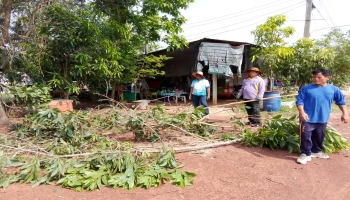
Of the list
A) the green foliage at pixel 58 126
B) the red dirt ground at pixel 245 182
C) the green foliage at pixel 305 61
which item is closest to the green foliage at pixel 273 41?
the green foliage at pixel 305 61

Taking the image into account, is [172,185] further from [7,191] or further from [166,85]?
[166,85]

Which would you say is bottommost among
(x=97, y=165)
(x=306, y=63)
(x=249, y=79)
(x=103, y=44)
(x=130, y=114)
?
(x=97, y=165)

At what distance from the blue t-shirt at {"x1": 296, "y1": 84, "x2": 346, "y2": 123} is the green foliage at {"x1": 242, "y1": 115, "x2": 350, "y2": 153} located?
2.01ft

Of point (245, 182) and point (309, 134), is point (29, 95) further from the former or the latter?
point (309, 134)

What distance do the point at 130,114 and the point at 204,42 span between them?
6738 mm

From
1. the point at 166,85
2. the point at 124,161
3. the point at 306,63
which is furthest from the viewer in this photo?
the point at 166,85

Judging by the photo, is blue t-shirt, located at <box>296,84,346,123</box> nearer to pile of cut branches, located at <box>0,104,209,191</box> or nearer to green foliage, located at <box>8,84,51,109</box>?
pile of cut branches, located at <box>0,104,209,191</box>

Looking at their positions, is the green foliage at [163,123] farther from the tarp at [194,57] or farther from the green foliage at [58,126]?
the tarp at [194,57]

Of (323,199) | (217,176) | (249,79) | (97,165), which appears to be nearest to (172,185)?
(217,176)

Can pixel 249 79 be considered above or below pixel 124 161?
above

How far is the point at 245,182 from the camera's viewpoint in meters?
3.02

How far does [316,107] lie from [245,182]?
5.10 ft

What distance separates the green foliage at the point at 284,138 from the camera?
13.2ft

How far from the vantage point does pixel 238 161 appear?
3.71 metres
